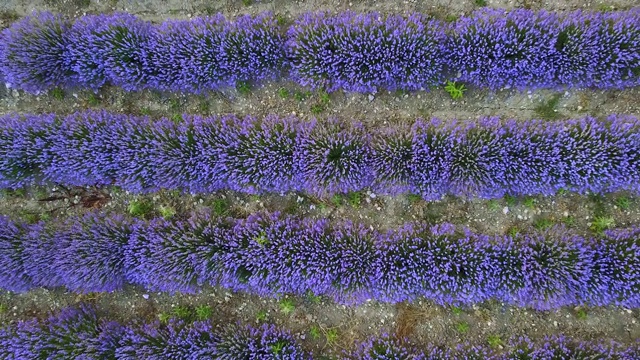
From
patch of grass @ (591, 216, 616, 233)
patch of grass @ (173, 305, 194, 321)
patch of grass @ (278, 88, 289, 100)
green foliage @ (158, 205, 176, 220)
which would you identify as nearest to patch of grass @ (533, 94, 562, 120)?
patch of grass @ (591, 216, 616, 233)

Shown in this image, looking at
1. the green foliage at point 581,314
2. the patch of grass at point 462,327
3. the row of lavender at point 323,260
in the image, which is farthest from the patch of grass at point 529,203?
the patch of grass at point 462,327

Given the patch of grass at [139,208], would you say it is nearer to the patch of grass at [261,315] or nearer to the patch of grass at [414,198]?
the patch of grass at [261,315]

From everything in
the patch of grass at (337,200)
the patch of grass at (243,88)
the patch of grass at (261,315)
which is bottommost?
the patch of grass at (261,315)

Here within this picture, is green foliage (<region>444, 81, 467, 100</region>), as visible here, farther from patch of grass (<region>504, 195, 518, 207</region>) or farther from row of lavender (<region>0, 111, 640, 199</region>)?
patch of grass (<region>504, 195, 518, 207</region>)

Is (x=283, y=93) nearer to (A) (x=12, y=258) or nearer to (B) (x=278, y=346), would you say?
Answer: (B) (x=278, y=346)

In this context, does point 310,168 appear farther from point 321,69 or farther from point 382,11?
point 382,11

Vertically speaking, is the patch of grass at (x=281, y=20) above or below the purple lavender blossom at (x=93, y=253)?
above

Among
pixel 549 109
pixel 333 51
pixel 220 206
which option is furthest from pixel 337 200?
pixel 549 109

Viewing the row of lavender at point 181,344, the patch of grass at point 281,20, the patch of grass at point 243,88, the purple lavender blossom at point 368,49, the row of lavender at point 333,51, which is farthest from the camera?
the patch of grass at point 243,88
